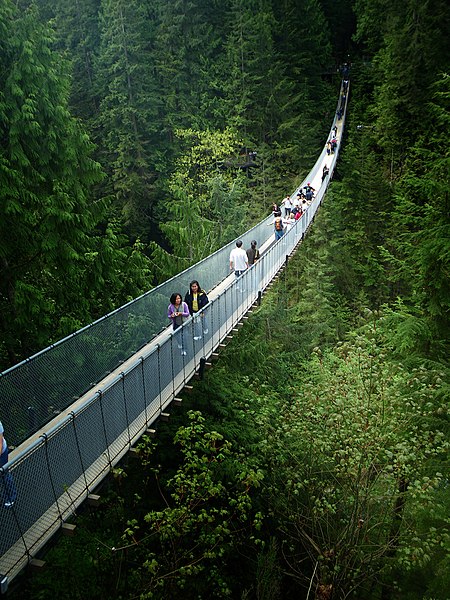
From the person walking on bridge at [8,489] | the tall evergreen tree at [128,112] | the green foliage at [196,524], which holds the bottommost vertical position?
the green foliage at [196,524]

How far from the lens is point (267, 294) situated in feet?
54.5

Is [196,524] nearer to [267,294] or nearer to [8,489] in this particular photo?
[8,489]

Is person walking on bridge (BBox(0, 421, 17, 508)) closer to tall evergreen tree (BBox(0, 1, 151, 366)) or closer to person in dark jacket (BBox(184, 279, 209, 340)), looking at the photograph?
person in dark jacket (BBox(184, 279, 209, 340))

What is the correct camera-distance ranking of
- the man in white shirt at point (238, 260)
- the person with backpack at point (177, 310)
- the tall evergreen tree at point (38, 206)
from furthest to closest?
the man in white shirt at point (238, 260) → the tall evergreen tree at point (38, 206) → the person with backpack at point (177, 310)

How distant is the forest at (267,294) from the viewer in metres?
8.29

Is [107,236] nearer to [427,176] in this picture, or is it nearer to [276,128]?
[427,176]

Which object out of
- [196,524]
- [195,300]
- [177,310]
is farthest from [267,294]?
[196,524]

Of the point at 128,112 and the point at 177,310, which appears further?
the point at 128,112

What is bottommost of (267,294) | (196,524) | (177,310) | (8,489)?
(196,524)

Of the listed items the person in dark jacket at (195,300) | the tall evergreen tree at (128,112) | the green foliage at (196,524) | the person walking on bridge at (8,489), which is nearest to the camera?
the person walking on bridge at (8,489)

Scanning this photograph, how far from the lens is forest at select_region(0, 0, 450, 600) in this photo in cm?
829

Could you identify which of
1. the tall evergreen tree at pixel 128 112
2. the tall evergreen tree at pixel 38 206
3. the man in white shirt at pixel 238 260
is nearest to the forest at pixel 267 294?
the tall evergreen tree at pixel 38 206

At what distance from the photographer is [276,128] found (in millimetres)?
28719

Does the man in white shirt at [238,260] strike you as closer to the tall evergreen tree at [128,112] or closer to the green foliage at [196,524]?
the green foliage at [196,524]
